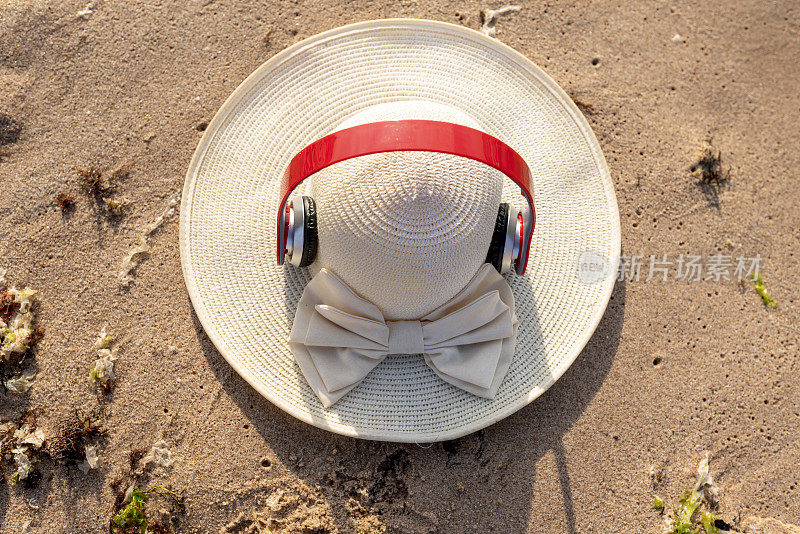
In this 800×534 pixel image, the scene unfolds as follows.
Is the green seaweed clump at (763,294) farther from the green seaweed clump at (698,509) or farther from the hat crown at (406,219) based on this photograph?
the hat crown at (406,219)

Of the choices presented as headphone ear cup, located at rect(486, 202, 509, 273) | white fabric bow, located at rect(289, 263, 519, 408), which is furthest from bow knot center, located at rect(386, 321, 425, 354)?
headphone ear cup, located at rect(486, 202, 509, 273)

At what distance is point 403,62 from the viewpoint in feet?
5.76

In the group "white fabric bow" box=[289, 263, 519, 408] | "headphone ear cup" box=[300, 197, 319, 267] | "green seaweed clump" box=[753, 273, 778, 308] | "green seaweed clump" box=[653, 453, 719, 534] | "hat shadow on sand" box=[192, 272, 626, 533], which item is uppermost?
"headphone ear cup" box=[300, 197, 319, 267]

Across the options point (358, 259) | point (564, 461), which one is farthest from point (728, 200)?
point (358, 259)

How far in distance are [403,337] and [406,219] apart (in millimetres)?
352

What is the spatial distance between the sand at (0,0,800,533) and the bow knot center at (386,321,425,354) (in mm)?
359

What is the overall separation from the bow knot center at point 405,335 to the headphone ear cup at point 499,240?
0.82 feet

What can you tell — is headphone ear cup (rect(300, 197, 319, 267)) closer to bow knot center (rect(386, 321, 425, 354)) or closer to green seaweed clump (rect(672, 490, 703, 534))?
bow knot center (rect(386, 321, 425, 354))

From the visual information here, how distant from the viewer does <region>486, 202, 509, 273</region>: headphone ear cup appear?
1448 mm

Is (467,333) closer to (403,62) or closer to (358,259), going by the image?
(358,259)

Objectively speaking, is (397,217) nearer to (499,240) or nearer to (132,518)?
(499,240)

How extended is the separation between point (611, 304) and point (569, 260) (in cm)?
27

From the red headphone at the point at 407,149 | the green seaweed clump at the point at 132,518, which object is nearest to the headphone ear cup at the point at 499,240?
the red headphone at the point at 407,149

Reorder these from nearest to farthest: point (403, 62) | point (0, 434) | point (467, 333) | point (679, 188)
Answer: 1. point (467, 333)
2. point (0, 434)
3. point (403, 62)
4. point (679, 188)
